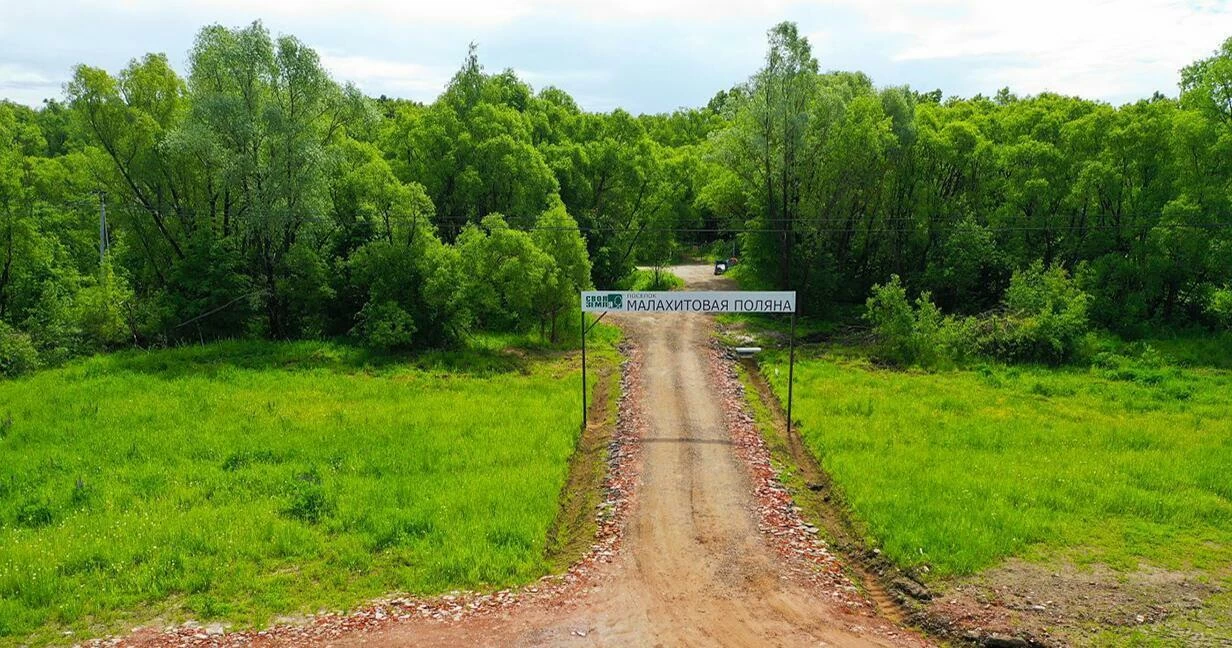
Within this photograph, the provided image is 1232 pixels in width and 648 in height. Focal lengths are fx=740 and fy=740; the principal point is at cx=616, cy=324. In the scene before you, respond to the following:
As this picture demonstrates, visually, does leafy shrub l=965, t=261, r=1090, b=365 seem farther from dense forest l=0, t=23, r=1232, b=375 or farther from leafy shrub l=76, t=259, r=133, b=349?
leafy shrub l=76, t=259, r=133, b=349

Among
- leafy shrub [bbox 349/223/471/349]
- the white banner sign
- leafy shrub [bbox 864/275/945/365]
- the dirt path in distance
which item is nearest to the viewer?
the dirt path in distance

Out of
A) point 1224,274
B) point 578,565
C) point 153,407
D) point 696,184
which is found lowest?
point 578,565

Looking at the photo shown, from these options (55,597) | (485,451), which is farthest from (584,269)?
(55,597)

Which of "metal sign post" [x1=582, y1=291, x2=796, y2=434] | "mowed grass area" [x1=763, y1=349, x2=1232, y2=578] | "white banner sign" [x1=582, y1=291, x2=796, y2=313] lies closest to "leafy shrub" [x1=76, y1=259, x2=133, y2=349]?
"metal sign post" [x1=582, y1=291, x2=796, y2=434]

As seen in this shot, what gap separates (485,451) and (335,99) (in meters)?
19.1

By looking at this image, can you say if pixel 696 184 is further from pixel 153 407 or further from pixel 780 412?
pixel 153 407

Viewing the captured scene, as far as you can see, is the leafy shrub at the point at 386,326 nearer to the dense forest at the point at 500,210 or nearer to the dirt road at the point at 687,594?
the dense forest at the point at 500,210

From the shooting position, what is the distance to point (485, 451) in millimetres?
19344

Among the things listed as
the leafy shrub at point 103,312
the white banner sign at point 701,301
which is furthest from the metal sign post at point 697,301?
the leafy shrub at point 103,312

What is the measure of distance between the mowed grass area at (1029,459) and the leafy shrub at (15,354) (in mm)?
27310

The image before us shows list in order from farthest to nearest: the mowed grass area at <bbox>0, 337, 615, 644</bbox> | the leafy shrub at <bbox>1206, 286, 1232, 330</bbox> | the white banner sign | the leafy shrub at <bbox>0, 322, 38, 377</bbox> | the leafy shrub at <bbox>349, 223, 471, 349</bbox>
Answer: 1. the leafy shrub at <bbox>1206, 286, 1232, 330</bbox>
2. the leafy shrub at <bbox>349, 223, 471, 349</bbox>
3. the leafy shrub at <bbox>0, 322, 38, 377</bbox>
4. the white banner sign
5. the mowed grass area at <bbox>0, 337, 615, 644</bbox>

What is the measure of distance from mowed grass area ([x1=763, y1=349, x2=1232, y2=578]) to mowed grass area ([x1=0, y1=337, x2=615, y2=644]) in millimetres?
7344

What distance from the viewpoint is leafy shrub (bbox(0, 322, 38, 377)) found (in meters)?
26.9

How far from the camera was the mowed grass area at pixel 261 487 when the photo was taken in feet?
42.6
